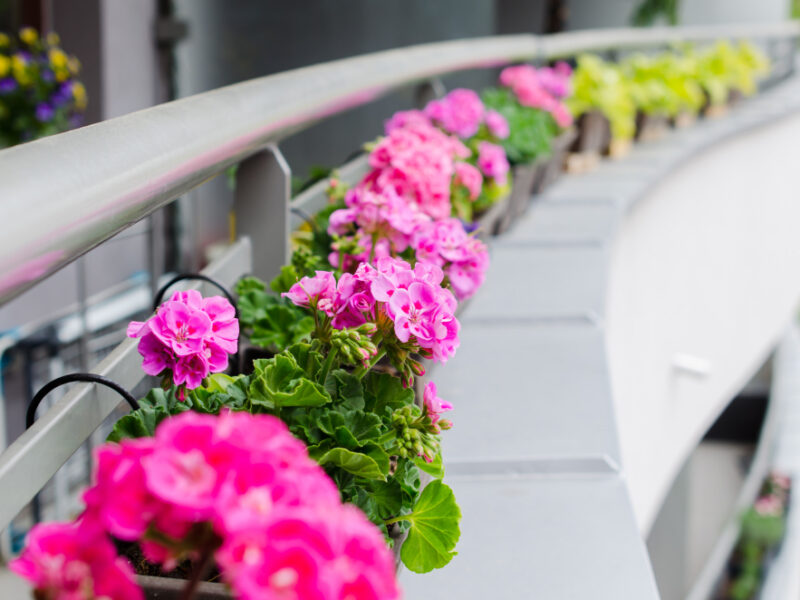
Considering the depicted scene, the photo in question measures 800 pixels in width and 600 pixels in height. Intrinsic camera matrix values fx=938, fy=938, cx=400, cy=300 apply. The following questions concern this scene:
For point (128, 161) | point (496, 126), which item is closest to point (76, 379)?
point (128, 161)

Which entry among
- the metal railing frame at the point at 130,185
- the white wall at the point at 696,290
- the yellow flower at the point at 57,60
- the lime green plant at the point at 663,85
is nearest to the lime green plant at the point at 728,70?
the lime green plant at the point at 663,85

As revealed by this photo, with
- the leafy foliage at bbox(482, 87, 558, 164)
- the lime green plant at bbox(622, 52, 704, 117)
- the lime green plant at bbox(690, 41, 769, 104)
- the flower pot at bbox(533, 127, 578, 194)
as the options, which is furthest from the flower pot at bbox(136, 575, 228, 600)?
the lime green plant at bbox(690, 41, 769, 104)

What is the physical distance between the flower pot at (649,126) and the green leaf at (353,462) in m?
4.27

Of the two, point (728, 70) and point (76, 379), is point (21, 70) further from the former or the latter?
point (728, 70)

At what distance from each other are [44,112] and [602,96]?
7.73ft

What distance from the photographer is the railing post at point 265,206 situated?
53.8 inches

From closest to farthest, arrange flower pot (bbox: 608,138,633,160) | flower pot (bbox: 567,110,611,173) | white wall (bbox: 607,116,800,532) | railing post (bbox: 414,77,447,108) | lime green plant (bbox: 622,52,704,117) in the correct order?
railing post (bbox: 414,77,447,108)
white wall (bbox: 607,116,800,532)
flower pot (bbox: 567,110,611,173)
flower pot (bbox: 608,138,633,160)
lime green plant (bbox: 622,52,704,117)

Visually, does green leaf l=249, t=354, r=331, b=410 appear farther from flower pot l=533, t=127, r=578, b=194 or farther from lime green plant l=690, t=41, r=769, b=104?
lime green plant l=690, t=41, r=769, b=104

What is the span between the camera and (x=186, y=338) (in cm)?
78

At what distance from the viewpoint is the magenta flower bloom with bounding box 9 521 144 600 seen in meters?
0.44

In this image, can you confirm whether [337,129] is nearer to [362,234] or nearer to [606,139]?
[606,139]

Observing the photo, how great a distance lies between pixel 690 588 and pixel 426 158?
1216 centimetres

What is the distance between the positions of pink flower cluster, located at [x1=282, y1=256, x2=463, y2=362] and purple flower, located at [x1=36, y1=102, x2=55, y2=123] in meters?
3.39

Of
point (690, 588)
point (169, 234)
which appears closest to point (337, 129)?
point (169, 234)
